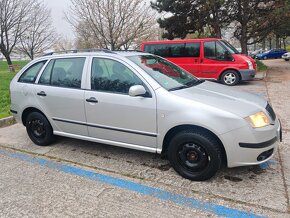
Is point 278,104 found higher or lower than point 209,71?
lower

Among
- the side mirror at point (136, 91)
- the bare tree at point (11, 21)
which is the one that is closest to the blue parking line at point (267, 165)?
the side mirror at point (136, 91)

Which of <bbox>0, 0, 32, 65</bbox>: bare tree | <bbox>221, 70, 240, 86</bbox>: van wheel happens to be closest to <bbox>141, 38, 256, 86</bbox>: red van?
<bbox>221, 70, 240, 86</bbox>: van wheel

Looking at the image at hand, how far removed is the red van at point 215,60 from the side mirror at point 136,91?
7291 millimetres

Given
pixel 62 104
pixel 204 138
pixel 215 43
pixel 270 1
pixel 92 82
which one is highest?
pixel 270 1

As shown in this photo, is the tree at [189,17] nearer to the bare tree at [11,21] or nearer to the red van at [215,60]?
the red van at [215,60]

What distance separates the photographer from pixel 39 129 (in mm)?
4398

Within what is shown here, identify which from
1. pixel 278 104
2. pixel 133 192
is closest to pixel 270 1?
pixel 278 104

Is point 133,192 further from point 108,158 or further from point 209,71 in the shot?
point 209,71

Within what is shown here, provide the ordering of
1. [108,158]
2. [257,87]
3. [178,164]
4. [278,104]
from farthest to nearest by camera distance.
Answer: [257,87] → [278,104] → [108,158] → [178,164]

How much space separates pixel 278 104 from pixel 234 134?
4662 millimetres

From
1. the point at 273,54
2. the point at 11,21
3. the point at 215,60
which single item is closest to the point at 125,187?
the point at 215,60

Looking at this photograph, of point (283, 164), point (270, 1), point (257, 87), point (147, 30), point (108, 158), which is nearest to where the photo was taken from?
point (283, 164)

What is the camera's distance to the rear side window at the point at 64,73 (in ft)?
12.6

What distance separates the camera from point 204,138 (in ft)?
9.75
